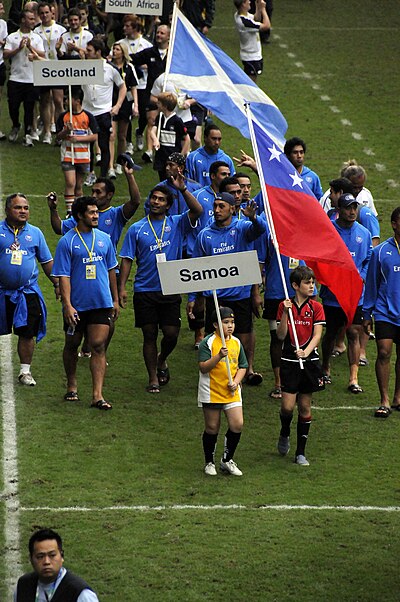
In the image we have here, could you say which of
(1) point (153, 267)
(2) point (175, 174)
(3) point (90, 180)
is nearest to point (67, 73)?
(3) point (90, 180)

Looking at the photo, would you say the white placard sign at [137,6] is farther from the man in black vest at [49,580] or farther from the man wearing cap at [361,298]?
the man in black vest at [49,580]

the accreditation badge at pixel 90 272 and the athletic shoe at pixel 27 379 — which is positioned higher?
the accreditation badge at pixel 90 272

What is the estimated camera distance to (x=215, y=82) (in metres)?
16.5

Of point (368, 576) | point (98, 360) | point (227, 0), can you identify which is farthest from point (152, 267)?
point (227, 0)

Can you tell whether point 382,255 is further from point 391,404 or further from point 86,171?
point 86,171

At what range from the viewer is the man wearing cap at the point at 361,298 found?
15.2 metres

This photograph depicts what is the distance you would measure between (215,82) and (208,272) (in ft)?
14.0

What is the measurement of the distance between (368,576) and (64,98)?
13.6 metres

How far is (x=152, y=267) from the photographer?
15.0 m

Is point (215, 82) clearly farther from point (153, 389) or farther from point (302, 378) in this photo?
point (302, 378)

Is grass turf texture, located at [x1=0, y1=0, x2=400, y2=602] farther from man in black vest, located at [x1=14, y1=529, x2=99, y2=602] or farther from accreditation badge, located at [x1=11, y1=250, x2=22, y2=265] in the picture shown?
man in black vest, located at [x1=14, y1=529, x2=99, y2=602]

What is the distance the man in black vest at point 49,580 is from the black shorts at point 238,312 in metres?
5.72

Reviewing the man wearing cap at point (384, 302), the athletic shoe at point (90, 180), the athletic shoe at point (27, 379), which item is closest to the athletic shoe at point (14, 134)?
the athletic shoe at point (90, 180)

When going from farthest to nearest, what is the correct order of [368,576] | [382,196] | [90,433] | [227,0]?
[227,0] < [382,196] < [90,433] < [368,576]
